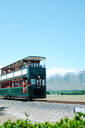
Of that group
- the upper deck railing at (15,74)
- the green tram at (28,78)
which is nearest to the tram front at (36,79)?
the green tram at (28,78)

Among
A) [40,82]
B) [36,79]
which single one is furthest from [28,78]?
[40,82]

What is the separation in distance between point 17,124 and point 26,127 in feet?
0.57

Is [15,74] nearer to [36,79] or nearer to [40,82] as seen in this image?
[36,79]

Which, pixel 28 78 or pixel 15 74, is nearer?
pixel 28 78

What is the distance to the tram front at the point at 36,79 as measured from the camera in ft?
66.3

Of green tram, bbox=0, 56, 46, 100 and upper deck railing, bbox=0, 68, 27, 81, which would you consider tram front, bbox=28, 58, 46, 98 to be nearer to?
green tram, bbox=0, 56, 46, 100

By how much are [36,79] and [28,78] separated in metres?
1.28

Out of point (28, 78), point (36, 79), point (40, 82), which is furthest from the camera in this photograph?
point (40, 82)

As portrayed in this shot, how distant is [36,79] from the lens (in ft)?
68.8

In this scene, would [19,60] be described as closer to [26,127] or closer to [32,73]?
[32,73]

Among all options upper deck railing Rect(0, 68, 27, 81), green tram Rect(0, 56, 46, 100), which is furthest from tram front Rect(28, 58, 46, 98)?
upper deck railing Rect(0, 68, 27, 81)

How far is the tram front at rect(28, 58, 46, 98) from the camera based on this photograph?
20217 mm

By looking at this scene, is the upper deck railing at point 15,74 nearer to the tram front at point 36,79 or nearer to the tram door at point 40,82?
the tram front at point 36,79

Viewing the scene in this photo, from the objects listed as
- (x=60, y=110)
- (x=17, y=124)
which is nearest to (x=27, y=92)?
(x=60, y=110)
